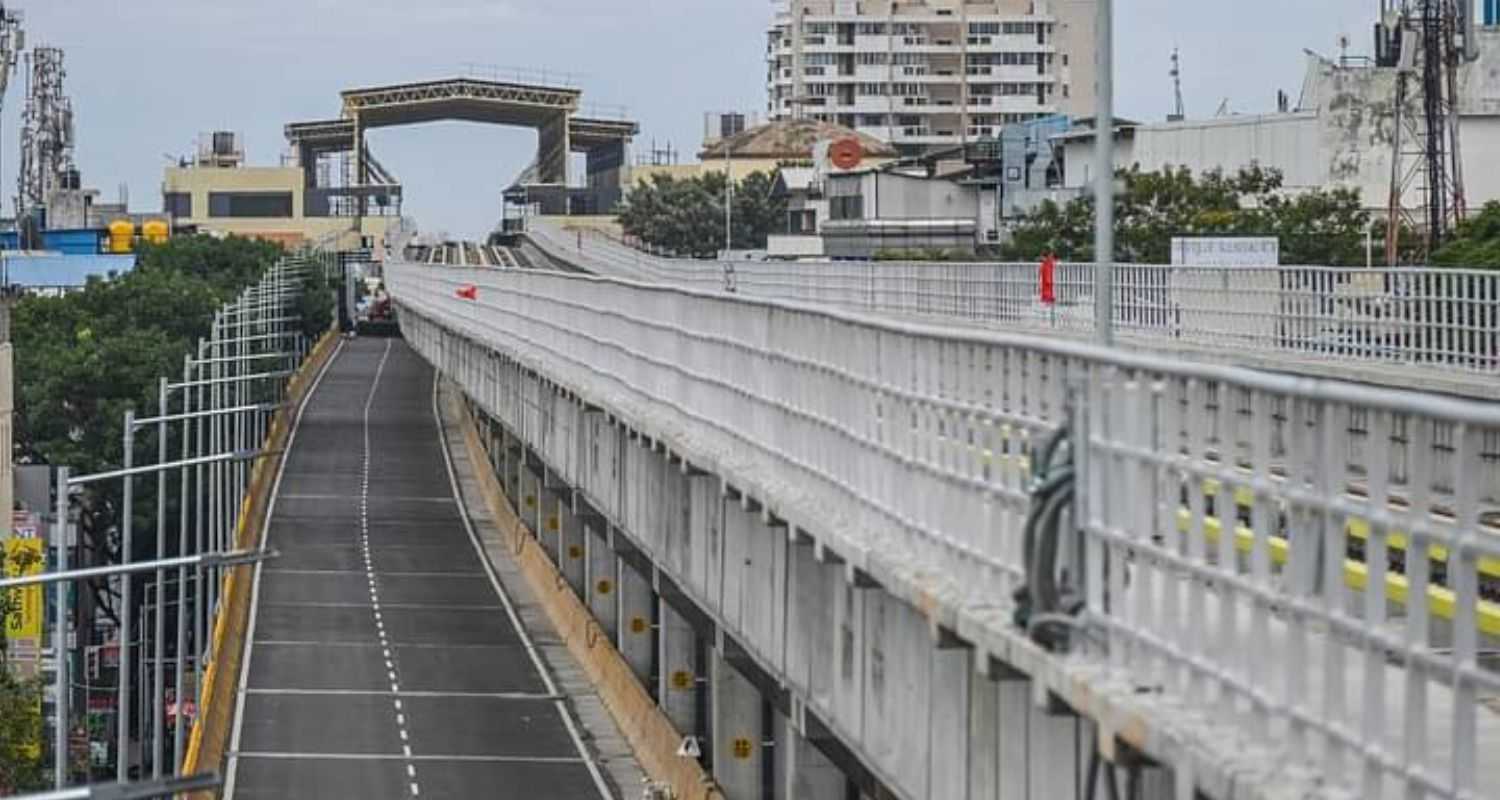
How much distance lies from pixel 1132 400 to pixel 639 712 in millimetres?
37057

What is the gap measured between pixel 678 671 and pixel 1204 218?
29057 millimetres

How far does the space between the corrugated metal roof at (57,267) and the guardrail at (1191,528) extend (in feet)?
415

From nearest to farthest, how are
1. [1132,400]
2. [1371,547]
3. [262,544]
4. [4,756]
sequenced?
[1371,547]
[1132,400]
[4,756]
[262,544]

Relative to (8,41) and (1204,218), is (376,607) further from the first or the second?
(8,41)

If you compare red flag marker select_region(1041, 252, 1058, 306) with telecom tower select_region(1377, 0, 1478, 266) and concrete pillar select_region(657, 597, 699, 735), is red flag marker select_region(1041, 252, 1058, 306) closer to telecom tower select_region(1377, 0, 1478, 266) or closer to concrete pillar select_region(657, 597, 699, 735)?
concrete pillar select_region(657, 597, 699, 735)

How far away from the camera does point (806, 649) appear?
24.0m

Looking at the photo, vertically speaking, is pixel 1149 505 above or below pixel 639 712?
above

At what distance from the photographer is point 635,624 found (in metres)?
57.5

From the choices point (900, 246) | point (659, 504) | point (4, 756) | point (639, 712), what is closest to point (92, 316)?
point (900, 246)

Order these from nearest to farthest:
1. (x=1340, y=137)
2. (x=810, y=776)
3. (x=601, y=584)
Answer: (x=810, y=776) < (x=601, y=584) < (x=1340, y=137)

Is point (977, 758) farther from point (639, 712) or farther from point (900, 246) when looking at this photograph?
point (900, 246)

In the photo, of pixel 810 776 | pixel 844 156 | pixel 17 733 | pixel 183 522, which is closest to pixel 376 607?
pixel 183 522

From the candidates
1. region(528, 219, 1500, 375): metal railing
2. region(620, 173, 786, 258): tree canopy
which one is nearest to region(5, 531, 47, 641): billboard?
region(528, 219, 1500, 375): metal railing

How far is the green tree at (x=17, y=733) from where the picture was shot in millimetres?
56625
